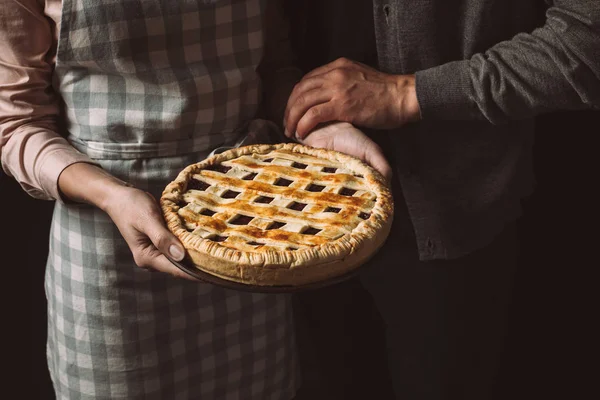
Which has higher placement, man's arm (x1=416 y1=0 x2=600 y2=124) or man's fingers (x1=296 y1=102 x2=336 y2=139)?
man's arm (x1=416 y1=0 x2=600 y2=124)

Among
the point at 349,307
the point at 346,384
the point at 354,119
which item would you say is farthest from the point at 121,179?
the point at 346,384

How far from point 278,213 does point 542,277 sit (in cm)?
88

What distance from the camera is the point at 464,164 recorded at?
136cm

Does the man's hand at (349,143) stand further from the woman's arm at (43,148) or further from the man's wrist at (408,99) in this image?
the woman's arm at (43,148)

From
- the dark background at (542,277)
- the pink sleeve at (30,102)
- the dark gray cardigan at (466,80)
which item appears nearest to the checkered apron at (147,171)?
the pink sleeve at (30,102)

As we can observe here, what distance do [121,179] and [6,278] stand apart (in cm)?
62

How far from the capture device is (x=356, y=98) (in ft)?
4.26

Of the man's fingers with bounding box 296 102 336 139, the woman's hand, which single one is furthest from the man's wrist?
the woman's hand

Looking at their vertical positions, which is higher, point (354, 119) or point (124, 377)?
point (354, 119)

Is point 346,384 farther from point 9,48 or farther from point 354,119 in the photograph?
point 9,48

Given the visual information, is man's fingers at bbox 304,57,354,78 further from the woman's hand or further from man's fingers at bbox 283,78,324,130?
the woman's hand

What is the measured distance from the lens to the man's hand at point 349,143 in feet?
4.18

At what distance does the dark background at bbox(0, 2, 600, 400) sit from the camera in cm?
166

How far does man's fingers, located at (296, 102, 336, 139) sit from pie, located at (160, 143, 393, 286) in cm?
5
